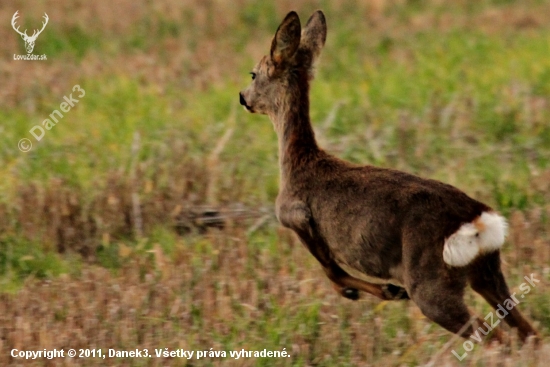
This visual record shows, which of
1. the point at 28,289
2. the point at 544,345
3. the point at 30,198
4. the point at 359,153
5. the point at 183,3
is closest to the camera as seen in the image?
the point at 544,345

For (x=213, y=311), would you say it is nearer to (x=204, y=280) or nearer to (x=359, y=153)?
(x=204, y=280)

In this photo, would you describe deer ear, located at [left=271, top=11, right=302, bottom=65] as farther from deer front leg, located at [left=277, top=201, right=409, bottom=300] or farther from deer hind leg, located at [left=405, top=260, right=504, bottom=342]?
deer hind leg, located at [left=405, top=260, right=504, bottom=342]

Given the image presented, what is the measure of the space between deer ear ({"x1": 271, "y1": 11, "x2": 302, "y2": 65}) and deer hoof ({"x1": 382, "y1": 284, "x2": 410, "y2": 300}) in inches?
58.5

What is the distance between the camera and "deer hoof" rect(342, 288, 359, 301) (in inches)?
218

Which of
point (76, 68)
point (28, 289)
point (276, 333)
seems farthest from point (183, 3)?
point (276, 333)

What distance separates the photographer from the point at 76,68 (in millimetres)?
11594

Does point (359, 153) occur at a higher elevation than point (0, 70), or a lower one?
lower

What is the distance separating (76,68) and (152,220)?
458cm


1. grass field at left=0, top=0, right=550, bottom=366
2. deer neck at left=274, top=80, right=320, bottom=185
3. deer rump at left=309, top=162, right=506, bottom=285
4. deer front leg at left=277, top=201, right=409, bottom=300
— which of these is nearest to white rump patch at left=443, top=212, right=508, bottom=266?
deer rump at left=309, top=162, right=506, bottom=285

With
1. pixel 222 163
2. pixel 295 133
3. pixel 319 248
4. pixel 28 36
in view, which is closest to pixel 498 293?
pixel 319 248

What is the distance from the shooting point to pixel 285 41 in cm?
596

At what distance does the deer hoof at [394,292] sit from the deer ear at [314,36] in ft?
4.83

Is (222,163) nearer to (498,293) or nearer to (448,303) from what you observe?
(498,293)

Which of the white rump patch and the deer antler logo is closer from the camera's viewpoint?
the white rump patch
